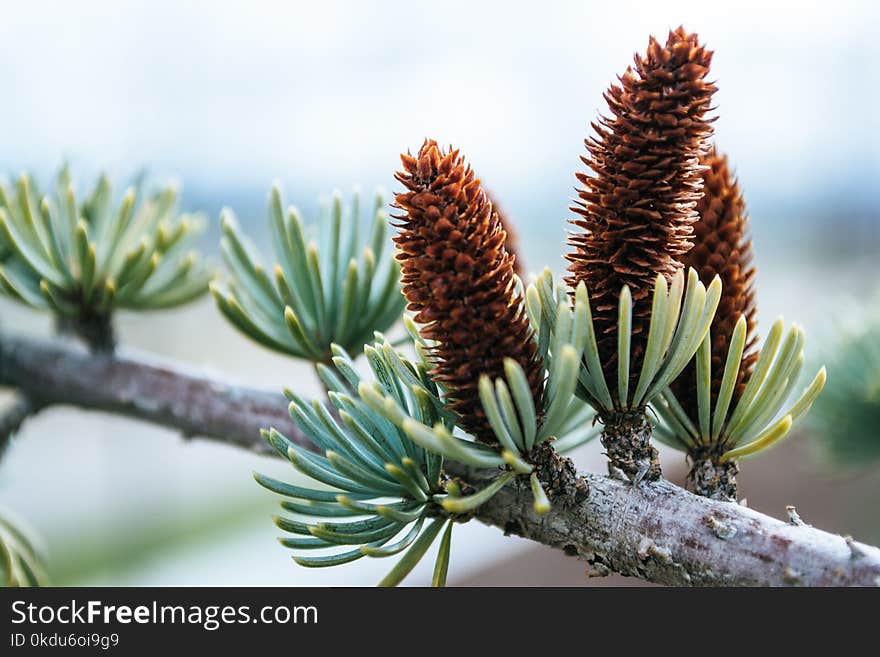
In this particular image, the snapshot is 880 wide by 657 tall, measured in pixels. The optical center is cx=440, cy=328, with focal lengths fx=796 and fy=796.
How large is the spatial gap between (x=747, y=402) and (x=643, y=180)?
0.24 feet

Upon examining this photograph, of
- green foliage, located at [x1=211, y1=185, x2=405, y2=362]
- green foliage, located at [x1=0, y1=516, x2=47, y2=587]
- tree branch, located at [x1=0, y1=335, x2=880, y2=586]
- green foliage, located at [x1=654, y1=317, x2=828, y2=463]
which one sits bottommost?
green foliage, located at [x1=0, y1=516, x2=47, y2=587]

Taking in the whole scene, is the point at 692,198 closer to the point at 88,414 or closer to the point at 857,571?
the point at 857,571

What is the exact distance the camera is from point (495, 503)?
0.23 meters

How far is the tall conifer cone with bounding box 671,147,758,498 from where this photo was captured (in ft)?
0.77

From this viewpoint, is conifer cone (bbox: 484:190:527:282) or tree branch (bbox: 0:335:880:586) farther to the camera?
conifer cone (bbox: 484:190:527:282)

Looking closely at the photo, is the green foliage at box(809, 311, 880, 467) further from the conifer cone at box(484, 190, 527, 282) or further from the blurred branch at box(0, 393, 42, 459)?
the blurred branch at box(0, 393, 42, 459)

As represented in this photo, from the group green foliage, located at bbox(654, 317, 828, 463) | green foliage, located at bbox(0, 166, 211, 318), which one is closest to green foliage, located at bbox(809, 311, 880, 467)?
green foliage, located at bbox(654, 317, 828, 463)

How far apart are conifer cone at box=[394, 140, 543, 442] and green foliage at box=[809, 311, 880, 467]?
243 mm

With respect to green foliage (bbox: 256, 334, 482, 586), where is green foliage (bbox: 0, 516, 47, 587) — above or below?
below

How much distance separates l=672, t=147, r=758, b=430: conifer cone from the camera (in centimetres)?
23

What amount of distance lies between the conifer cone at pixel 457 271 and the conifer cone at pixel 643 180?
25 mm

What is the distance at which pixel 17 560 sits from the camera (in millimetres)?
347

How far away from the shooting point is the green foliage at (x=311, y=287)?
0.97 feet
